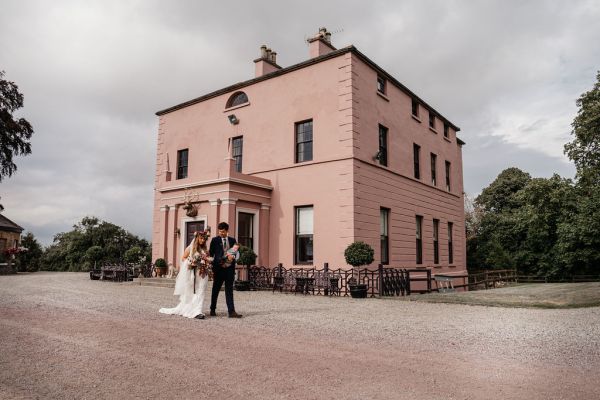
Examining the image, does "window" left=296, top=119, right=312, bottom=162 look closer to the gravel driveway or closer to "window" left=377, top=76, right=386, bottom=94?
"window" left=377, top=76, right=386, bottom=94

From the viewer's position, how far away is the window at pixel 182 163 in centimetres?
2245

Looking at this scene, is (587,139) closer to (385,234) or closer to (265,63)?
(385,234)

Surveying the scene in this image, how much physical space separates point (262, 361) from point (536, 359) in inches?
139

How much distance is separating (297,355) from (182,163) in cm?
1847

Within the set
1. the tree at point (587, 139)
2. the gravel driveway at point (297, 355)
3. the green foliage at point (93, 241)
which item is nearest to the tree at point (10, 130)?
the green foliage at point (93, 241)

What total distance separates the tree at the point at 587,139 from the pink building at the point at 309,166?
9637mm

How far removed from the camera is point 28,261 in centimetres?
3666

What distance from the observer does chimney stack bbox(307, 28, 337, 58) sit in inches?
759

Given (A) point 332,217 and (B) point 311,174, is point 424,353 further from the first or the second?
(B) point 311,174

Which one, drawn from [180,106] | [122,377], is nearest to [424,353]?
[122,377]

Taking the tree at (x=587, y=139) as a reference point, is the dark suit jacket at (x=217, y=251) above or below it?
below

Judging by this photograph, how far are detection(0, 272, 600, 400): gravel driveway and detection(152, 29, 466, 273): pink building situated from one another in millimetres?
7606

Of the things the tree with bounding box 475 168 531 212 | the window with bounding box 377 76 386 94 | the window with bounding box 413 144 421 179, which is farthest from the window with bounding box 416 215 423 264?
the tree with bounding box 475 168 531 212

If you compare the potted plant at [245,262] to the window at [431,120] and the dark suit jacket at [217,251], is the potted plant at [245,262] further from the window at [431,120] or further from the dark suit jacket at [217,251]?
the window at [431,120]
